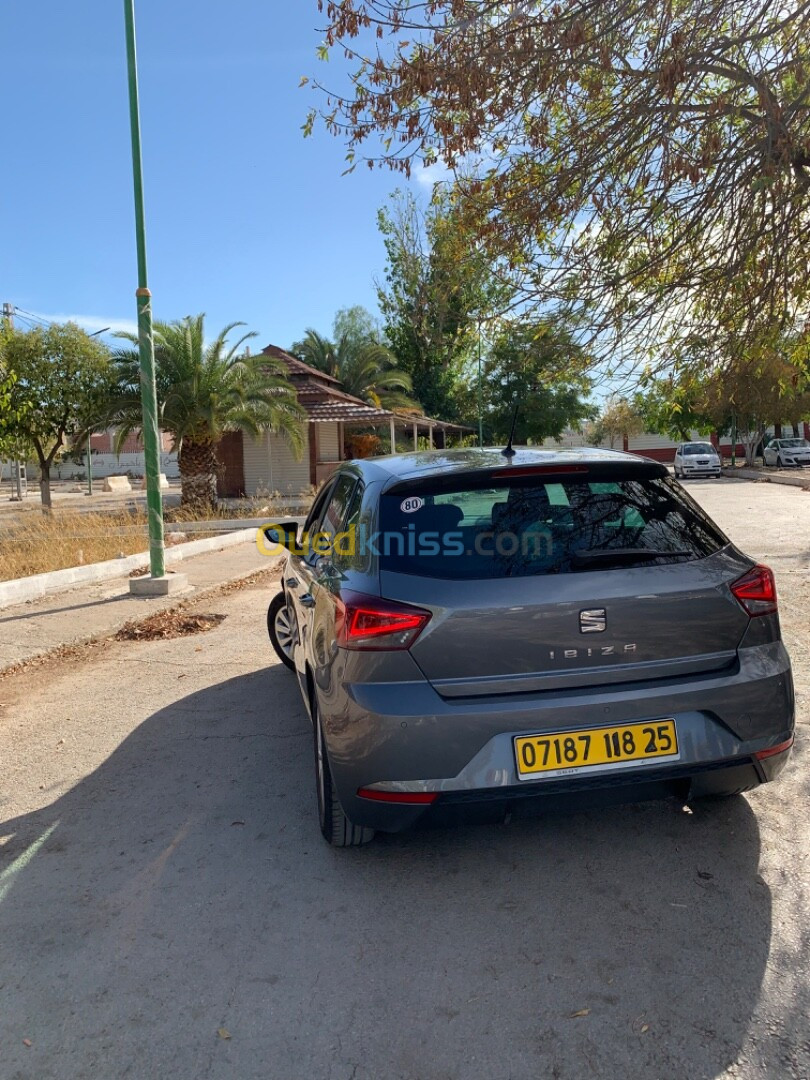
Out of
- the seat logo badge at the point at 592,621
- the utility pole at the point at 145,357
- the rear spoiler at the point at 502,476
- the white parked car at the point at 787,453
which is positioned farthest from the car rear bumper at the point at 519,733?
the white parked car at the point at 787,453

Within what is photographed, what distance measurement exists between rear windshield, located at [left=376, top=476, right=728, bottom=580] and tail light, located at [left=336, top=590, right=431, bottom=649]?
0.16 m

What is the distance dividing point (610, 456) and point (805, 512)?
15.7 m

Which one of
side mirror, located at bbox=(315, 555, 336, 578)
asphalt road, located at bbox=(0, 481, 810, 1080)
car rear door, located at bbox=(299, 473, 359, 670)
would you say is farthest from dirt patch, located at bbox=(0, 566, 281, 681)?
side mirror, located at bbox=(315, 555, 336, 578)

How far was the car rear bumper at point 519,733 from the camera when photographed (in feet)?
9.48

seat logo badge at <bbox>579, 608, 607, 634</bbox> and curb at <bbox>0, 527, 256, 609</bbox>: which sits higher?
seat logo badge at <bbox>579, 608, 607, 634</bbox>

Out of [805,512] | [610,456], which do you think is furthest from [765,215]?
[805,512]

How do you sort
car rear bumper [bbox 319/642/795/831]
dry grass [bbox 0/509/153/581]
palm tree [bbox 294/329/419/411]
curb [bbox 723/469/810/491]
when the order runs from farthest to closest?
palm tree [bbox 294/329/419/411] < curb [bbox 723/469/810/491] < dry grass [bbox 0/509/153/581] < car rear bumper [bbox 319/642/795/831]

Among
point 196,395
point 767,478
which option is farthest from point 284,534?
point 767,478

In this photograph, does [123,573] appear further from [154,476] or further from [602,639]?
[602,639]

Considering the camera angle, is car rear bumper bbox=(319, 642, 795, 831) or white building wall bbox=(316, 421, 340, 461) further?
white building wall bbox=(316, 421, 340, 461)

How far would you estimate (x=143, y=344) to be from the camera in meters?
10.4

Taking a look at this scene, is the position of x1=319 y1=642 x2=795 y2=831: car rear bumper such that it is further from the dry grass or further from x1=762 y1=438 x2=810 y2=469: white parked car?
x1=762 y1=438 x2=810 y2=469: white parked car

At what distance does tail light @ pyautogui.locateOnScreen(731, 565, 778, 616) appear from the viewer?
3.19m

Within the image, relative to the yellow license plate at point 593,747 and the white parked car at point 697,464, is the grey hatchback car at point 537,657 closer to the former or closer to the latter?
the yellow license plate at point 593,747
